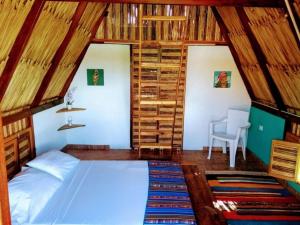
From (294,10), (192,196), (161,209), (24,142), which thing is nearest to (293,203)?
(192,196)

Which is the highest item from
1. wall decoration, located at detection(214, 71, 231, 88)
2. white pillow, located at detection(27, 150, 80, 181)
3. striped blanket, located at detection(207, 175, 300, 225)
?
wall decoration, located at detection(214, 71, 231, 88)

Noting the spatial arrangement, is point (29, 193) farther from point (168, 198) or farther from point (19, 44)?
point (19, 44)

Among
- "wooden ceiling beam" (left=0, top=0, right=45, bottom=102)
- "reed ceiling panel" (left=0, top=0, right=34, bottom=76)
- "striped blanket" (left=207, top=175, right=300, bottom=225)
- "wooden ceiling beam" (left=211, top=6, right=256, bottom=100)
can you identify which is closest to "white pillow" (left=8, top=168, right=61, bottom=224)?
"wooden ceiling beam" (left=0, top=0, right=45, bottom=102)

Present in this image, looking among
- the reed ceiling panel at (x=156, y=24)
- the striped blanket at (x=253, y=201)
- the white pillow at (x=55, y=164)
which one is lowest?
the striped blanket at (x=253, y=201)

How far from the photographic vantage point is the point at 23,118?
3217 millimetres

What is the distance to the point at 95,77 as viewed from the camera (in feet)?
14.9

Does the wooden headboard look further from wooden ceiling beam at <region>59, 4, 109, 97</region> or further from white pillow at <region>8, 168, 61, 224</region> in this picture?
wooden ceiling beam at <region>59, 4, 109, 97</region>

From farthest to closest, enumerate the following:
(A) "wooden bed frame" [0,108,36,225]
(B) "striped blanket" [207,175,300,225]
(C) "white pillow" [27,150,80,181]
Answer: (A) "wooden bed frame" [0,108,36,225] → (B) "striped blanket" [207,175,300,225] → (C) "white pillow" [27,150,80,181]

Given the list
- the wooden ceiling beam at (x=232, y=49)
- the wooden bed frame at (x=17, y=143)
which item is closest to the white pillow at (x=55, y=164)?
the wooden bed frame at (x=17, y=143)

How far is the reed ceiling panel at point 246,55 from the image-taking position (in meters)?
3.37

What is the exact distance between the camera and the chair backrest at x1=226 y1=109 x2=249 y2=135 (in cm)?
439

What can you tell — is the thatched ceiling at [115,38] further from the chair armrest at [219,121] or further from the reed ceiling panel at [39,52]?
the chair armrest at [219,121]

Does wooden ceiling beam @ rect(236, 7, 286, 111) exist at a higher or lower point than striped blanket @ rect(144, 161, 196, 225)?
higher

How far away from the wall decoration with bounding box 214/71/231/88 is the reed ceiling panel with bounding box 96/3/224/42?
1.98ft
